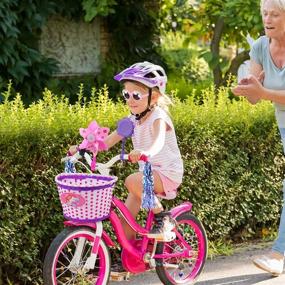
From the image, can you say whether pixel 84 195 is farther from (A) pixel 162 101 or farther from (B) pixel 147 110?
(A) pixel 162 101

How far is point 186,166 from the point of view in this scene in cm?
557

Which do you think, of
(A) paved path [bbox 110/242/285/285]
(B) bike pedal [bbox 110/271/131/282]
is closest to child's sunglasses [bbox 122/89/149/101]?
(B) bike pedal [bbox 110/271/131/282]

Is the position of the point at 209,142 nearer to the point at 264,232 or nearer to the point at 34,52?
the point at 264,232

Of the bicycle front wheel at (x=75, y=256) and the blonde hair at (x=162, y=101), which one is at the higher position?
the blonde hair at (x=162, y=101)

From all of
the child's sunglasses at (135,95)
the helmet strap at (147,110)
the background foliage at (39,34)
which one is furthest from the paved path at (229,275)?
the background foliage at (39,34)

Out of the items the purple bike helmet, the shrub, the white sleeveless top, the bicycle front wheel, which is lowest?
the shrub

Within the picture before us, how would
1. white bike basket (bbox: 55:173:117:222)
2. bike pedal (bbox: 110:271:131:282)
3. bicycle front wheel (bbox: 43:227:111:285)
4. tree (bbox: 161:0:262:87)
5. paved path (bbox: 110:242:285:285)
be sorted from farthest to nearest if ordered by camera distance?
tree (bbox: 161:0:262:87)
paved path (bbox: 110:242:285:285)
bike pedal (bbox: 110:271:131:282)
bicycle front wheel (bbox: 43:227:111:285)
white bike basket (bbox: 55:173:117:222)

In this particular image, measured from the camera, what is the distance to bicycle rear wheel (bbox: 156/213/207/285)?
4.87m

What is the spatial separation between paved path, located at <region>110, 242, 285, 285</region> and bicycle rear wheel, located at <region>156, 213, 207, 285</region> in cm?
12

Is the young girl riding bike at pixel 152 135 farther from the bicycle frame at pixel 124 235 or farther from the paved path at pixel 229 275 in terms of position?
the paved path at pixel 229 275

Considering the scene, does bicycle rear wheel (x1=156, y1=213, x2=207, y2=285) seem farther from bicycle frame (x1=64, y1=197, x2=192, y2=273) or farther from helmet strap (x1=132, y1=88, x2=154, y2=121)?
helmet strap (x1=132, y1=88, x2=154, y2=121)

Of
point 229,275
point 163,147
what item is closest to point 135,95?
point 163,147

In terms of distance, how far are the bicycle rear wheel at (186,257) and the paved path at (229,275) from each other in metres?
0.12

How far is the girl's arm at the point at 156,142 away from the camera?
4081 millimetres
